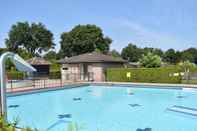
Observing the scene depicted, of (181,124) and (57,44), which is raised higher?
(57,44)

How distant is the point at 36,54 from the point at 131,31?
2307 centimetres

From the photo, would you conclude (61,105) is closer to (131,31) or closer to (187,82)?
(187,82)

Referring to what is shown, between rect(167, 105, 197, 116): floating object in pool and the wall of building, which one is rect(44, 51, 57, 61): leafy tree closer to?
the wall of building

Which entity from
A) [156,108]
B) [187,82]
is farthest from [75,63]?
[156,108]

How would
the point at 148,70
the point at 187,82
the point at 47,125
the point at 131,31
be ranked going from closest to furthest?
1. the point at 47,125
2. the point at 187,82
3. the point at 148,70
4. the point at 131,31

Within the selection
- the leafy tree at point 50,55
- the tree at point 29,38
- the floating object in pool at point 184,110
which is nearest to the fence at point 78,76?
the floating object in pool at point 184,110

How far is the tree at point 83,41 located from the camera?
52250 mm

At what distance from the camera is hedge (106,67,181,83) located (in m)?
23.2

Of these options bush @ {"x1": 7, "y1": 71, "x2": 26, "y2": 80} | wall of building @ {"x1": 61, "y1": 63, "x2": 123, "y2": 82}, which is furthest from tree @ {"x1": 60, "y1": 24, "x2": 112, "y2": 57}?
bush @ {"x1": 7, "y1": 71, "x2": 26, "y2": 80}

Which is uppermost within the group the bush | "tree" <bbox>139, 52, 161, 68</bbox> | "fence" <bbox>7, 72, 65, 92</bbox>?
"tree" <bbox>139, 52, 161, 68</bbox>

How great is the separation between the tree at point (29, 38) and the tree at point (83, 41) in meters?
4.46

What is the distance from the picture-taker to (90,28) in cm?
5438

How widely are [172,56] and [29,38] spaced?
41.5 meters

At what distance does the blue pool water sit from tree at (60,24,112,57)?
112 ft
